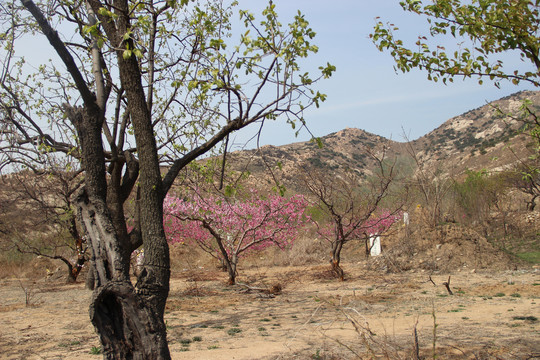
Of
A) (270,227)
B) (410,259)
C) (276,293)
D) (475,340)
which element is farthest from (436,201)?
(475,340)

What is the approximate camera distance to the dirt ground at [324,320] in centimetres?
489

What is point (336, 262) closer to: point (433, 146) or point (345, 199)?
point (345, 199)

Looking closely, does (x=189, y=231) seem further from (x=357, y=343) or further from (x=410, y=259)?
(x=357, y=343)

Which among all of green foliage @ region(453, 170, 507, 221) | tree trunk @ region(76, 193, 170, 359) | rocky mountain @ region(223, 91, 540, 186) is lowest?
tree trunk @ region(76, 193, 170, 359)

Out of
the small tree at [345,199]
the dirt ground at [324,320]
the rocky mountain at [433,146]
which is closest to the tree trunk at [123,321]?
the dirt ground at [324,320]

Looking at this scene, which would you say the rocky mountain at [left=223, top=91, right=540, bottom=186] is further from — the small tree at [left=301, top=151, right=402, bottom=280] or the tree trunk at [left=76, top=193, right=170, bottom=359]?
the tree trunk at [left=76, top=193, right=170, bottom=359]

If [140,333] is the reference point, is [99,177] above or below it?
above

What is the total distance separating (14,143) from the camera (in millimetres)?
7820

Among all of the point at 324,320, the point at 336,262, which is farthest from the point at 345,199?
the point at 324,320

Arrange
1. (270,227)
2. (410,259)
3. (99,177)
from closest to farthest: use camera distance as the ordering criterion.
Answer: (99,177), (410,259), (270,227)

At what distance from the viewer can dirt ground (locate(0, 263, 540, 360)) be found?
489 cm

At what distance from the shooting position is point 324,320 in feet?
23.2

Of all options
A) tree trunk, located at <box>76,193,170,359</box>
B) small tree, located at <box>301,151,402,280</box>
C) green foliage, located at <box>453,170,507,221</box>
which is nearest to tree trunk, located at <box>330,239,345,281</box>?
small tree, located at <box>301,151,402,280</box>

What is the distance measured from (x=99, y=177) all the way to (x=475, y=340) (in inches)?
185
